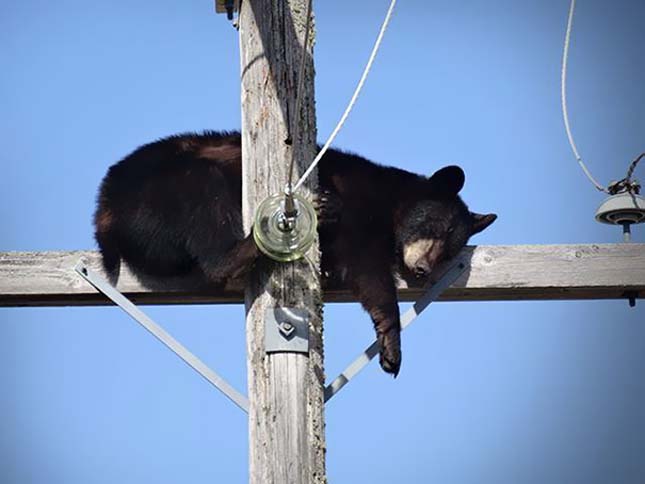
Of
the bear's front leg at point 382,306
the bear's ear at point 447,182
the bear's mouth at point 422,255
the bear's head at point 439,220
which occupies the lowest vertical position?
the bear's front leg at point 382,306

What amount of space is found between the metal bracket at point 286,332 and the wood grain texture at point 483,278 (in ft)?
2.60

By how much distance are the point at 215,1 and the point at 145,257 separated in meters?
1.44

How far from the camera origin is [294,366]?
4.77 m

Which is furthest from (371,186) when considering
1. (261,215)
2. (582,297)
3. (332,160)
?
(261,215)

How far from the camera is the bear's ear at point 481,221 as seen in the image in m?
7.90

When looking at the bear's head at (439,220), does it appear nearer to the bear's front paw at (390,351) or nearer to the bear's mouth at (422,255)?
the bear's mouth at (422,255)

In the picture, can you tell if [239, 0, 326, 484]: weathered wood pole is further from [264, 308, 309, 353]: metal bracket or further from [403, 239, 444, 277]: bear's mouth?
[403, 239, 444, 277]: bear's mouth

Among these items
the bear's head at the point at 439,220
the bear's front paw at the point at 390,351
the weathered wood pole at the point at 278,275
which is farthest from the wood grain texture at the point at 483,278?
the bear's head at the point at 439,220

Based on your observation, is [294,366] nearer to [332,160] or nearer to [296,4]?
[296,4]

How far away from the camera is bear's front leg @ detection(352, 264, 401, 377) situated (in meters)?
6.19

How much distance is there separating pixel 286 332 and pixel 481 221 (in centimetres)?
348

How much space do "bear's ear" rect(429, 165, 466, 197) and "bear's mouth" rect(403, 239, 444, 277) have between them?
0.78 meters

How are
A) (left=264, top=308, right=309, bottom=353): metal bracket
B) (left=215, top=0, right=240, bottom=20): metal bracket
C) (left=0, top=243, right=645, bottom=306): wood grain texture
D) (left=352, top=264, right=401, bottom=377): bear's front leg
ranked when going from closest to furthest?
(left=264, top=308, right=309, bottom=353): metal bracket, (left=0, top=243, right=645, bottom=306): wood grain texture, (left=215, top=0, right=240, bottom=20): metal bracket, (left=352, top=264, right=401, bottom=377): bear's front leg

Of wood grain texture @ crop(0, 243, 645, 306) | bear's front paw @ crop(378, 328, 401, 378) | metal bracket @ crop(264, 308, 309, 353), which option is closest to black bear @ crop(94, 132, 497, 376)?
bear's front paw @ crop(378, 328, 401, 378)
